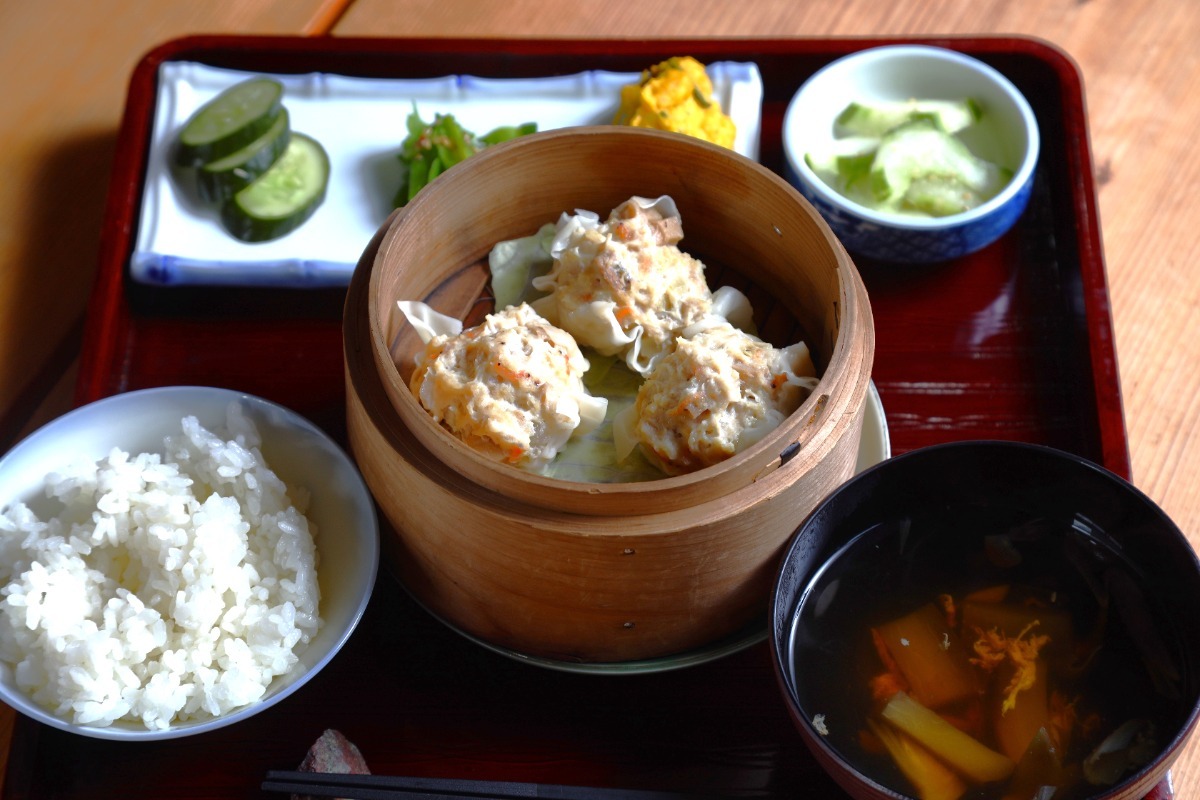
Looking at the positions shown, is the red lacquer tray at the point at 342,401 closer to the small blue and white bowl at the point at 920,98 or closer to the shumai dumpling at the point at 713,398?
the small blue and white bowl at the point at 920,98

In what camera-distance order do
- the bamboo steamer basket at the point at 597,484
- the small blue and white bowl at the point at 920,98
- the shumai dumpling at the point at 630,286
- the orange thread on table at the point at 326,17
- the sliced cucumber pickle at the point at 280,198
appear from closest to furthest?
the bamboo steamer basket at the point at 597,484, the shumai dumpling at the point at 630,286, the small blue and white bowl at the point at 920,98, the sliced cucumber pickle at the point at 280,198, the orange thread on table at the point at 326,17

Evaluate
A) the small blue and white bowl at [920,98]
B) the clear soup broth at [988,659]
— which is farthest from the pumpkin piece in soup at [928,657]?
the small blue and white bowl at [920,98]

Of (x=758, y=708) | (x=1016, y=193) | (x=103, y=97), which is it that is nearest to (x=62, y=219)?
(x=103, y=97)

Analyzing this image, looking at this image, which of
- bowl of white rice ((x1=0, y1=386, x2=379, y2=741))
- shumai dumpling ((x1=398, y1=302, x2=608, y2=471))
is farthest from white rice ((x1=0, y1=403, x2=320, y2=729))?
shumai dumpling ((x1=398, y1=302, x2=608, y2=471))

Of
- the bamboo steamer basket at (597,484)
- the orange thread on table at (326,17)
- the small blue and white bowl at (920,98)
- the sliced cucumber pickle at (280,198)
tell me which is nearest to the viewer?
the bamboo steamer basket at (597,484)

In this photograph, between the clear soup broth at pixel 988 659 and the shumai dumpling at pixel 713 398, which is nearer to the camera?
the clear soup broth at pixel 988 659

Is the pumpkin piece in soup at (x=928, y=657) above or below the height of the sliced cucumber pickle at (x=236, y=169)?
below

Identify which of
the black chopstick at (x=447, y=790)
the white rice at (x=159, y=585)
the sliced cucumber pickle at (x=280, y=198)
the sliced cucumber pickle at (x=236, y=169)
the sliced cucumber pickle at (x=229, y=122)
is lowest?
the black chopstick at (x=447, y=790)
